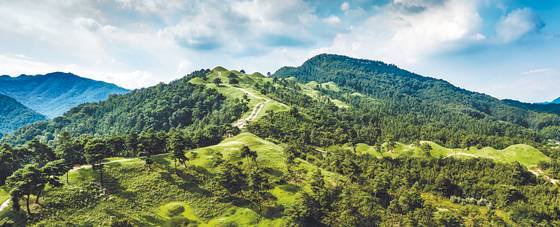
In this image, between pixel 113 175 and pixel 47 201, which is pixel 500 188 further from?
pixel 47 201

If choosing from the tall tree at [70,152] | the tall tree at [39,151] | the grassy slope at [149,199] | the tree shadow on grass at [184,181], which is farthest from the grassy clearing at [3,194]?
the tree shadow on grass at [184,181]

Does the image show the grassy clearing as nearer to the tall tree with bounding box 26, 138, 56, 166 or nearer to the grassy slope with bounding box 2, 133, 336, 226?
the grassy slope with bounding box 2, 133, 336, 226

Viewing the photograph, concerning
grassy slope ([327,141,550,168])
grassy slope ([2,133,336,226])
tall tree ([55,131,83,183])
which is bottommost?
grassy slope ([2,133,336,226])

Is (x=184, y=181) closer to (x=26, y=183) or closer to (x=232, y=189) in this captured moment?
(x=232, y=189)

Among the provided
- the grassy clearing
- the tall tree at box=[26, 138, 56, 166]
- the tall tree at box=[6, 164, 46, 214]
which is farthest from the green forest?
the grassy clearing

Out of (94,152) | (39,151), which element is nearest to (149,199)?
(94,152)

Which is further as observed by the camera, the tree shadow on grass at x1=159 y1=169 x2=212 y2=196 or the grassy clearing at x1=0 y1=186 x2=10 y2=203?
the tree shadow on grass at x1=159 y1=169 x2=212 y2=196

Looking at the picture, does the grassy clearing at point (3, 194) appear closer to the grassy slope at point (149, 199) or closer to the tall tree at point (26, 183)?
the tall tree at point (26, 183)

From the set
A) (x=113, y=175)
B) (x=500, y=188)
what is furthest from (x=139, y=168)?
(x=500, y=188)
